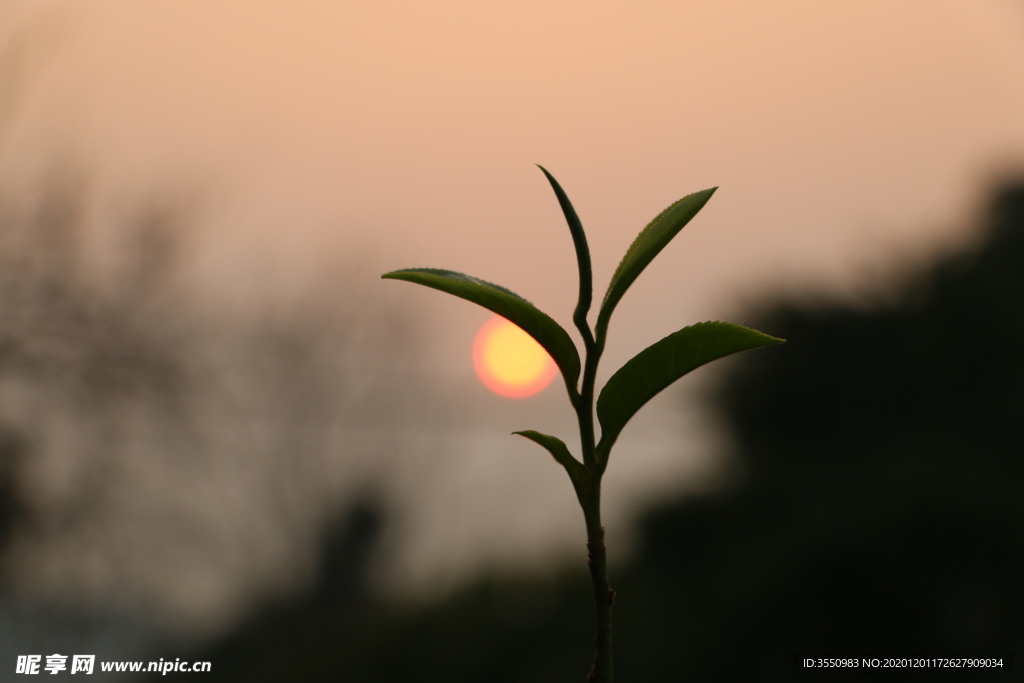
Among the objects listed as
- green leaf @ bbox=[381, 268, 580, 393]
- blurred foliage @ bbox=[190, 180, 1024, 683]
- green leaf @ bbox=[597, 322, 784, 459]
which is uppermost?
green leaf @ bbox=[381, 268, 580, 393]

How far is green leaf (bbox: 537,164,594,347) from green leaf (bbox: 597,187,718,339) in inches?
1.3

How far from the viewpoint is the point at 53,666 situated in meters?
2.65

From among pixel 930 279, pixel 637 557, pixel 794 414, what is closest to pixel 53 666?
pixel 637 557

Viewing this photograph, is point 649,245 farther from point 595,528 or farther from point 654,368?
point 595,528

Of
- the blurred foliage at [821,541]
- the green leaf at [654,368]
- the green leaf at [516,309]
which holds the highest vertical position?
the green leaf at [516,309]

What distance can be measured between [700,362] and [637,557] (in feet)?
22.1

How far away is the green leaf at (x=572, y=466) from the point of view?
50cm

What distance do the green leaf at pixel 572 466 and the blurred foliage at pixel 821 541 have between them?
16.6 feet

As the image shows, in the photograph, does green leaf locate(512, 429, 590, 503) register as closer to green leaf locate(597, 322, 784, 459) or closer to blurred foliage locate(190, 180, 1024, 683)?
green leaf locate(597, 322, 784, 459)

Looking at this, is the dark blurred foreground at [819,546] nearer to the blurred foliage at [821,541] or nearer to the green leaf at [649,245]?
the blurred foliage at [821,541]

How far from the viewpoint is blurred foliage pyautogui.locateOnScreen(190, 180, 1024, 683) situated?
560cm

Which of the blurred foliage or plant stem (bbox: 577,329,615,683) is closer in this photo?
plant stem (bbox: 577,329,615,683)

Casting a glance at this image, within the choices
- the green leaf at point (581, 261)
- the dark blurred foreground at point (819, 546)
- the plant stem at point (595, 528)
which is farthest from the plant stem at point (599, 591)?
the dark blurred foreground at point (819, 546)

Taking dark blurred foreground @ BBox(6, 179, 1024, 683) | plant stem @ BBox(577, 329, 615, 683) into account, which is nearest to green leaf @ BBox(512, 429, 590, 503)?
plant stem @ BBox(577, 329, 615, 683)
